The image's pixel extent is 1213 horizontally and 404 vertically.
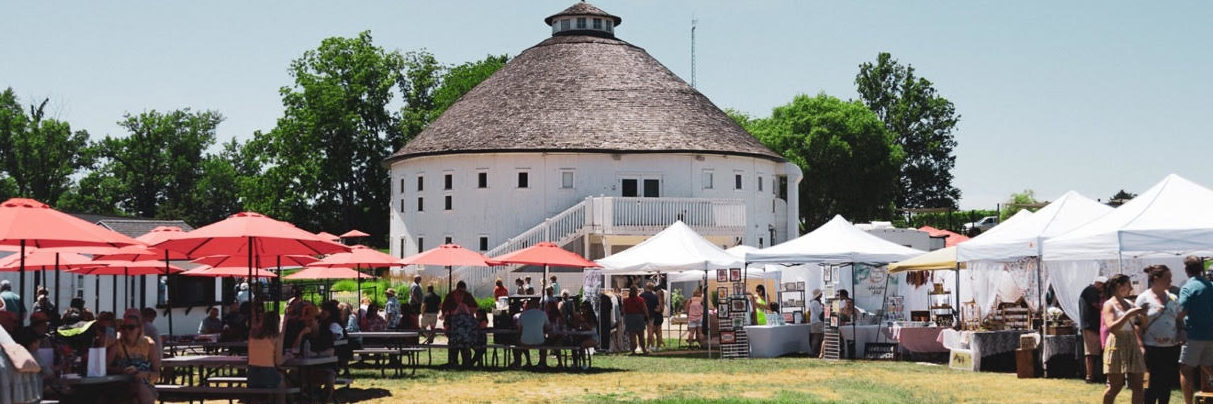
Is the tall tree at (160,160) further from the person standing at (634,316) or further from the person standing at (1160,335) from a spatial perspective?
the person standing at (1160,335)

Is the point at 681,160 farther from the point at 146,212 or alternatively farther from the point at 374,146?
the point at 146,212

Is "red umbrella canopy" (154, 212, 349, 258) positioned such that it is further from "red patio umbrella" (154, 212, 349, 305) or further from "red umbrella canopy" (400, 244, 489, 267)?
"red umbrella canopy" (400, 244, 489, 267)

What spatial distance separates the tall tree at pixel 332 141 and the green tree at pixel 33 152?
57.7 ft

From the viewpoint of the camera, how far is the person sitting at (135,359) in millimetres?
12086

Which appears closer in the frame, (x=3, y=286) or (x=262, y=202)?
(x=3, y=286)

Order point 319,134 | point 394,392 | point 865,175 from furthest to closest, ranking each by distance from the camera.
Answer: point 865,175, point 319,134, point 394,392

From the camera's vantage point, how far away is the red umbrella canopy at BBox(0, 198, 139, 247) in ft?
42.5

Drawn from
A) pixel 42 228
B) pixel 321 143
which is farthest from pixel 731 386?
pixel 321 143

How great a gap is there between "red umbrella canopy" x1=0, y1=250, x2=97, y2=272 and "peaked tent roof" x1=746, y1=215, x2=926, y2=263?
38.3 ft

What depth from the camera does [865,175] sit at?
3081 inches

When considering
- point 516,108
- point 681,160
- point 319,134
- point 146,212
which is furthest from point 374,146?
point 146,212

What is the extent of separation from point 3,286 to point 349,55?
158 feet

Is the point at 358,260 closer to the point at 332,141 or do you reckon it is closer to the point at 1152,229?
the point at 1152,229

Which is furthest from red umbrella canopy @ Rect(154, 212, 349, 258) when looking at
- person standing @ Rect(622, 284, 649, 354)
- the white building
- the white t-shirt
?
the white building
